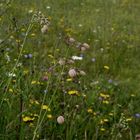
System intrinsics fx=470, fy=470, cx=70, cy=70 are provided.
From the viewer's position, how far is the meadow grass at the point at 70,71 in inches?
120

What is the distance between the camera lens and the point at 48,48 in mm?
Answer: 6016

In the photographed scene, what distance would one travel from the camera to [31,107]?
3.68 m

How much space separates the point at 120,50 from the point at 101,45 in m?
0.31

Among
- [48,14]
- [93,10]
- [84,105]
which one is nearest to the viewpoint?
[84,105]

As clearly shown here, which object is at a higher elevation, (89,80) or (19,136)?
(19,136)

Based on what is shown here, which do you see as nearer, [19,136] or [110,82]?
[19,136]

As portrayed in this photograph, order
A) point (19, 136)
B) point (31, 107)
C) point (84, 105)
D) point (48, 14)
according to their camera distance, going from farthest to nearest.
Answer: point (48, 14)
point (84, 105)
point (31, 107)
point (19, 136)

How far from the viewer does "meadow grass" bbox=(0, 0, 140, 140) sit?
3.04m

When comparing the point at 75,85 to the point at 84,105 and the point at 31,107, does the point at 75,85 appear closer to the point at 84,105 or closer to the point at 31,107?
the point at 84,105

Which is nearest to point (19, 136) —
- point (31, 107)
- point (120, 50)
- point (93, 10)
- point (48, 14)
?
point (31, 107)

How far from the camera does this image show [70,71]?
2758 mm

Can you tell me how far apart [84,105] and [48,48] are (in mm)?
1921

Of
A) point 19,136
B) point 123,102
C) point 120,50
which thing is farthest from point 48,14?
point 19,136

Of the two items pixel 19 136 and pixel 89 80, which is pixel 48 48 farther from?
pixel 19 136
